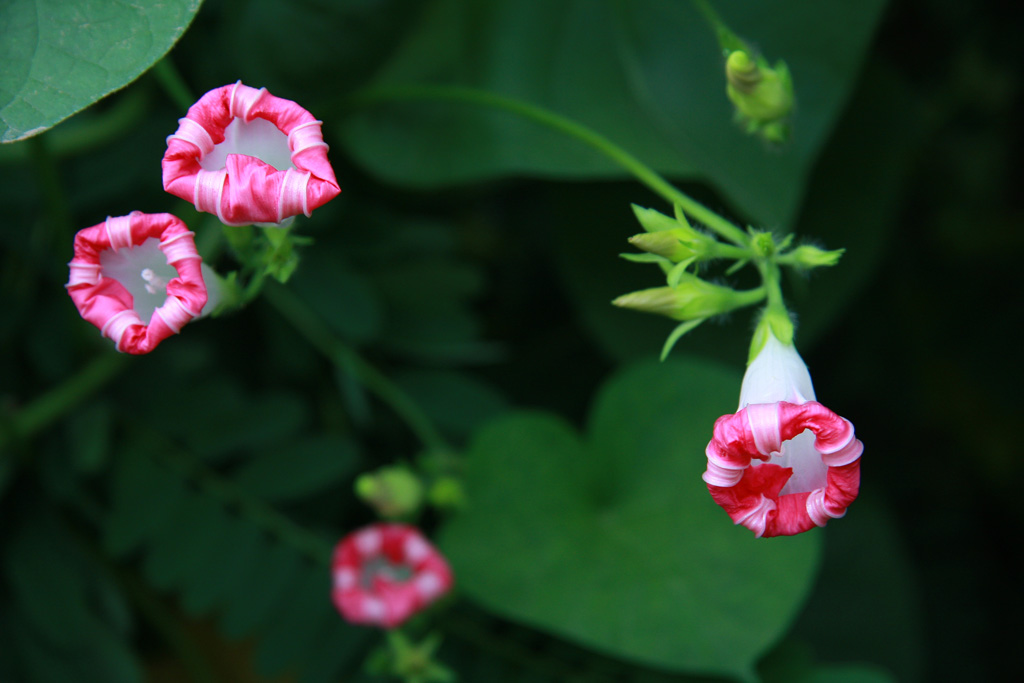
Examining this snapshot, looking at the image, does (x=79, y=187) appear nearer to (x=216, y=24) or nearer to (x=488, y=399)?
(x=216, y=24)

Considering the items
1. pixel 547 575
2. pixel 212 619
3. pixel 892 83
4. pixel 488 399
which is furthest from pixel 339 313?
pixel 892 83

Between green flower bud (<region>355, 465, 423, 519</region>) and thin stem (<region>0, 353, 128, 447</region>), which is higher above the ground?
thin stem (<region>0, 353, 128, 447</region>)

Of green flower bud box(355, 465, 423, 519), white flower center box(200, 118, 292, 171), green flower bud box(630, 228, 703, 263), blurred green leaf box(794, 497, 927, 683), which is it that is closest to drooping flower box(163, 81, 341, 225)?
white flower center box(200, 118, 292, 171)

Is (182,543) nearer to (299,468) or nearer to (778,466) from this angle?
(299,468)

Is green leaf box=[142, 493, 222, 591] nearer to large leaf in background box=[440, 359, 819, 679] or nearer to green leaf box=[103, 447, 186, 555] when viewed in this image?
green leaf box=[103, 447, 186, 555]

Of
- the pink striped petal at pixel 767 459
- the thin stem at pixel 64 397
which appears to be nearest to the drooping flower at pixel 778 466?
the pink striped petal at pixel 767 459

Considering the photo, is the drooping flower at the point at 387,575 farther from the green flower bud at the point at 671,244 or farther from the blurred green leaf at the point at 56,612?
the green flower bud at the point at 671,244
